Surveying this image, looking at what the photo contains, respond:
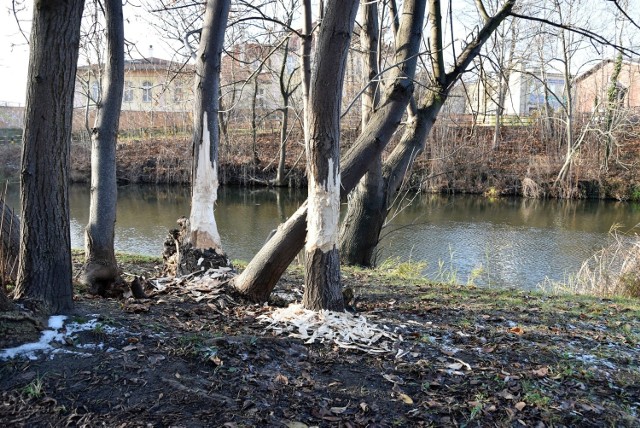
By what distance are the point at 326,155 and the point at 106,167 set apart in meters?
2.65

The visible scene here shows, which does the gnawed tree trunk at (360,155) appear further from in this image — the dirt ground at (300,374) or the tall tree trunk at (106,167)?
the tall tree trunk at (106,167)

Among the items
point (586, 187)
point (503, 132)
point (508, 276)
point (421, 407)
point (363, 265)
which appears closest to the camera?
point (421, 407)

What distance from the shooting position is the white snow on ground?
318cm

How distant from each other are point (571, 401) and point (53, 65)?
13.0 ft

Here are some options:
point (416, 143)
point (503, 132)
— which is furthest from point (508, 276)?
point (503, 132)

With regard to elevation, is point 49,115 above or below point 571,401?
above

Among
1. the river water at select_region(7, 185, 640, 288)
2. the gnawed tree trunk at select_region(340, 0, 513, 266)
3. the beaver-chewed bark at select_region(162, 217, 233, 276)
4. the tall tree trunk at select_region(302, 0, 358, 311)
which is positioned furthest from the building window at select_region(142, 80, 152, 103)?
the river water at select_region(7, 185, 640, 288)

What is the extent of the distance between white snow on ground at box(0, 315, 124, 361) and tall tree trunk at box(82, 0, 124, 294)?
2.04m

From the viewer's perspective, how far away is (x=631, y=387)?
363 cm

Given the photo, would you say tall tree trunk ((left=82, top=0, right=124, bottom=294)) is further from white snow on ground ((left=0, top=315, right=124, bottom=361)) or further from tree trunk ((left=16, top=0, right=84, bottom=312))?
white snow on ground ((left=0, top=315, right=124, bottom=361))

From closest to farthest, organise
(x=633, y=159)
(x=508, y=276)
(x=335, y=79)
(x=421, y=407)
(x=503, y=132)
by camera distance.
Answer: (x=421, y=407) < (x=335, y=79) < (x=508, y=276) < (x=633, y=159) < (x=503, y=132)

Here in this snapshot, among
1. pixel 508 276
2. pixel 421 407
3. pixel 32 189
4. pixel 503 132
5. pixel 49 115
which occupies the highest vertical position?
pixel 503 132

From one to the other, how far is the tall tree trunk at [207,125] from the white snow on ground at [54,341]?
2365 millimetres

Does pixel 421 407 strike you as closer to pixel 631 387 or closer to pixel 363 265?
pixel 631 387
